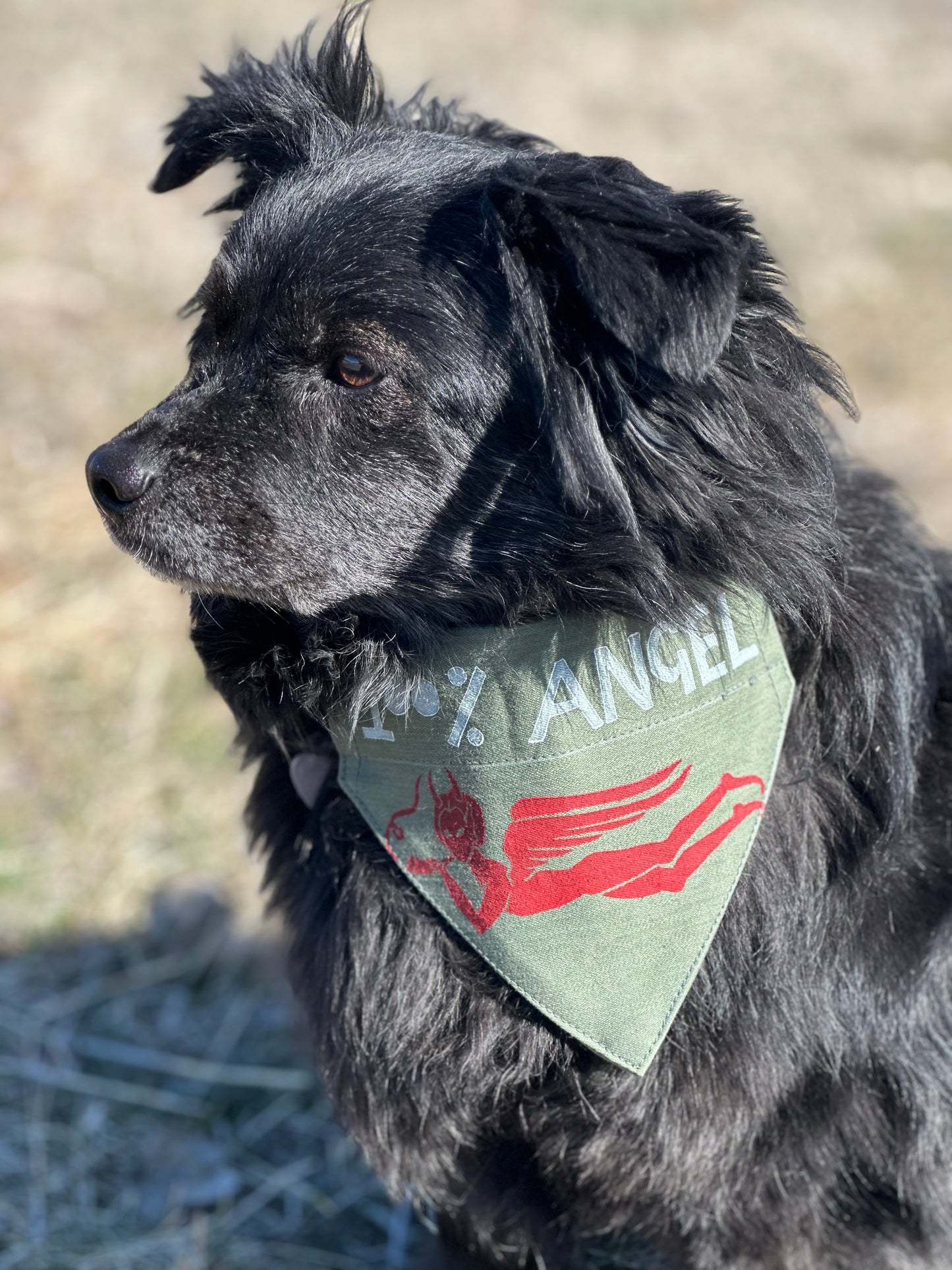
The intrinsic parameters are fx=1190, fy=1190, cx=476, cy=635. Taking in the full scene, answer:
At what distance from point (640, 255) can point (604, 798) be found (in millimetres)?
916

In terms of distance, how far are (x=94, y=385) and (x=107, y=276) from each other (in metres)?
1.31

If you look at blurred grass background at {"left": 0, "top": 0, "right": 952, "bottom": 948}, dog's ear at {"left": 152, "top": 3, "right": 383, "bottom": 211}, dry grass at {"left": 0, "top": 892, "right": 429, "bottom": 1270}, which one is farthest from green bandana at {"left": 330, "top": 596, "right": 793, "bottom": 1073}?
dry grass at {"left": 0, "top": 892, "right": 429, "bottom": 1270}

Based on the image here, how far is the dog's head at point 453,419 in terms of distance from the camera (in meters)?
1.94

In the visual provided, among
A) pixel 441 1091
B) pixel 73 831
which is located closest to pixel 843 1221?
pixel 441 1091

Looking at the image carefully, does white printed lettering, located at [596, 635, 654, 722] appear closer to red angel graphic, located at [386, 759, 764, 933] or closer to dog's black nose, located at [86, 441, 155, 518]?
red angel graphic, located at [386, 759, 764, 933]

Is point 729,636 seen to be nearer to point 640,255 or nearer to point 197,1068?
point 640,255

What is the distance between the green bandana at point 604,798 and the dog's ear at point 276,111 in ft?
3.84

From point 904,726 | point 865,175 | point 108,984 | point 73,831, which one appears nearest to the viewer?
point 904,726

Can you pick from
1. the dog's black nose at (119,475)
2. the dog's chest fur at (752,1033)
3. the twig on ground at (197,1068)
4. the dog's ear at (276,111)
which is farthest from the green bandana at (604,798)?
the twig on ground at (197,1068)

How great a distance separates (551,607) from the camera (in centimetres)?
213

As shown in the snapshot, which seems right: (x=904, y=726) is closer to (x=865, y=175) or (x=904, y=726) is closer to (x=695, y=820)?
(x=695, y=820)

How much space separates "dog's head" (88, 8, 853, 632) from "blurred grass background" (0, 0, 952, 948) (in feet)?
1.82

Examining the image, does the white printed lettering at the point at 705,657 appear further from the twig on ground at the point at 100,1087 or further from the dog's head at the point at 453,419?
the twig on ground at the point at 100,1087

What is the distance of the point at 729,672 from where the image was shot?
6.86ft
